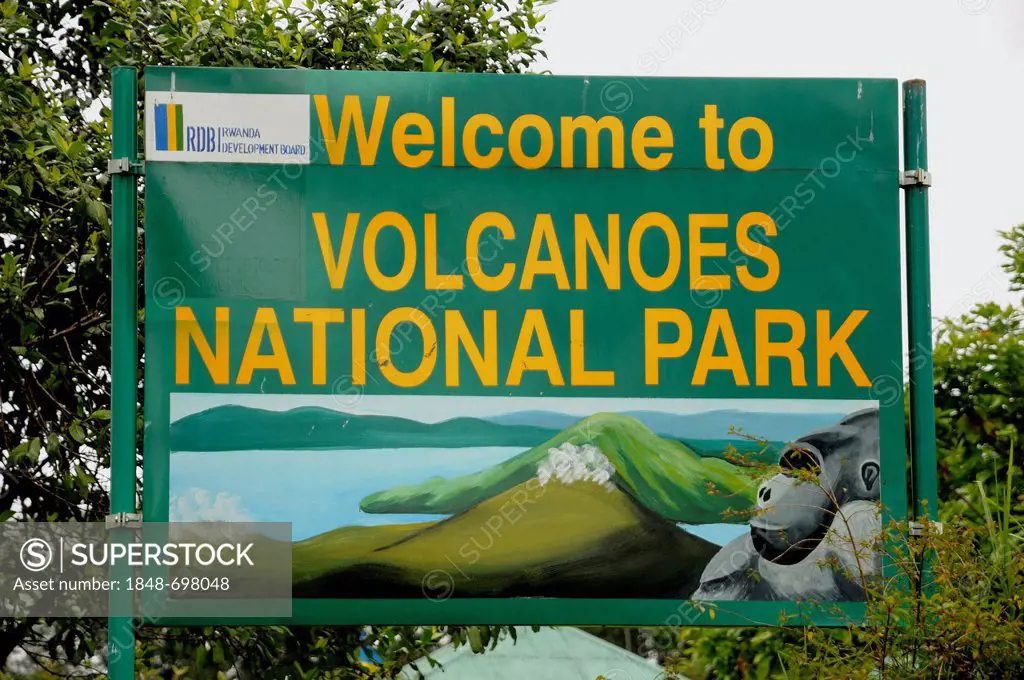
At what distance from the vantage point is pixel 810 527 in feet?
18.4

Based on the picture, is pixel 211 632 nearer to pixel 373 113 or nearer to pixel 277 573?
pixel 277 573

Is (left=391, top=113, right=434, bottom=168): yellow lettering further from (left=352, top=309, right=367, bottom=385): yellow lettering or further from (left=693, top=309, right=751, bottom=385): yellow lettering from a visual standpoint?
(left=693, top=309, right=751, bottom=385): yellow lettering

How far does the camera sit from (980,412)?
813 centimetres

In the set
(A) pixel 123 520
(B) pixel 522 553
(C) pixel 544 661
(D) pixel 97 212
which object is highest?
(D) pixel 97 212

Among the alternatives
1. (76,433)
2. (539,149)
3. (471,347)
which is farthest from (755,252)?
(76,433)

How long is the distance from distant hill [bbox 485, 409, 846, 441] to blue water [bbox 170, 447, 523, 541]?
0.58ft

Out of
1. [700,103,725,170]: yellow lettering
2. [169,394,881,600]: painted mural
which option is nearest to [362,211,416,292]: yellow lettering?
[169,394,881,600]: painted mural

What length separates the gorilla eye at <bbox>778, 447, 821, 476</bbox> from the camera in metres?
5.57

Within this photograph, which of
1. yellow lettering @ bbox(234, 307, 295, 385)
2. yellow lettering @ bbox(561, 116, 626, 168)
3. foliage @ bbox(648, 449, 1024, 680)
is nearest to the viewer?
foliage @ bbox(648, 449, 1024, 680)

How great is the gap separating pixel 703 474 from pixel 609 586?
63 cm

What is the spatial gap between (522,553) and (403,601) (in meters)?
0.54

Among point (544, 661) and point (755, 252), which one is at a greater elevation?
point (755, 252)

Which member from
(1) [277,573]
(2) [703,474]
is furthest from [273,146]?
(2) [703,474]

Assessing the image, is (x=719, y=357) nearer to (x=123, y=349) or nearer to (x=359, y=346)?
(x=359, y=346)
